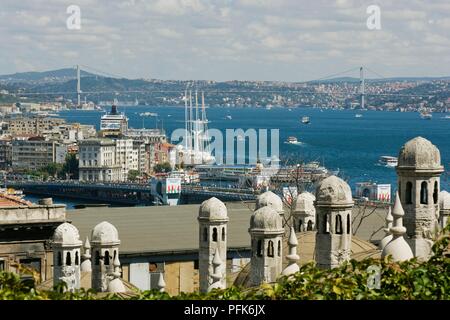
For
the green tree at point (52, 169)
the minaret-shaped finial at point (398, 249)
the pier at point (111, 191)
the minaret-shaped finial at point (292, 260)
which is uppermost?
the minaret-shaped finial at point (398, 249)

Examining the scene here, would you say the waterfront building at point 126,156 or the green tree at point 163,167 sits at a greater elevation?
the waterfront building at point 126,156

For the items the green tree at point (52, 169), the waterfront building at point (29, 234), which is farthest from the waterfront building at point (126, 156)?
the waterfront building at point (29, 234)

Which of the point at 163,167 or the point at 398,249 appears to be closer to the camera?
the point at 398,249

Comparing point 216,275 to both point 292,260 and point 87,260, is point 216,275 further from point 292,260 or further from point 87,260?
point 87,260

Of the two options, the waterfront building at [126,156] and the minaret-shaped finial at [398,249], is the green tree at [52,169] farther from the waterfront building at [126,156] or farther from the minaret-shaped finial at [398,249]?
the minaret-shaped finial at [398,249]

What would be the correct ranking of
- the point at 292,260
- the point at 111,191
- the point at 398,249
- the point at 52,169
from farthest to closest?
the point at 52,169, the point at 111,191, the point at 292,260, the point at 398,249

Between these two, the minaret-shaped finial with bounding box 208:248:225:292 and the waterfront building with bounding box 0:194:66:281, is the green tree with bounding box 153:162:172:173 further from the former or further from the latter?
the minaret-shaped finial with bounding box 208:248:225:292

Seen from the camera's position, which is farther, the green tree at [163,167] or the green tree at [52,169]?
the green tree at [163,167]

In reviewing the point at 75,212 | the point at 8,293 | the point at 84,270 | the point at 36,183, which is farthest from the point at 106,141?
the point at 8,293

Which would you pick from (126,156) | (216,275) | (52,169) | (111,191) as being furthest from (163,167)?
(216,275)

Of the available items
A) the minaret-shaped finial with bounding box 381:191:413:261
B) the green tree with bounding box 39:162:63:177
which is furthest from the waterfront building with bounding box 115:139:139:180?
the minaret-shaped finial with bounding box 381:191:413:261
